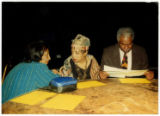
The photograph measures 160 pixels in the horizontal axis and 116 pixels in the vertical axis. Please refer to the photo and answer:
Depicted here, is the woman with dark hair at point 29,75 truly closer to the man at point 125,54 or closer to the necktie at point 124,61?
the man at point 125,54

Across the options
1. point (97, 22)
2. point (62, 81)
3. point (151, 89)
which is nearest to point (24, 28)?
point (97, 22)

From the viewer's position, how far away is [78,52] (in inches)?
129

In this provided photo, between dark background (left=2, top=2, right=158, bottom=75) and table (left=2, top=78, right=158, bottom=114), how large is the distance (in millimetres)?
2901

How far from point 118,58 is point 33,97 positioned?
2.43m

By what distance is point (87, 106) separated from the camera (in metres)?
1.30

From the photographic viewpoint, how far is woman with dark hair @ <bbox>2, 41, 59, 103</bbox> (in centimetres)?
184

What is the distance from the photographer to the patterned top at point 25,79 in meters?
1.83

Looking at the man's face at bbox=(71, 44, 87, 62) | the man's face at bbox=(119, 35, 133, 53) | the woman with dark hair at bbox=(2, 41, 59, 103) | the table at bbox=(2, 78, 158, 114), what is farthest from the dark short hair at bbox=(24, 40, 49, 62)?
the man's face at bbox=(119, 35, 133, 53)

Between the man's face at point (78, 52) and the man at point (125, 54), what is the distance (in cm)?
49

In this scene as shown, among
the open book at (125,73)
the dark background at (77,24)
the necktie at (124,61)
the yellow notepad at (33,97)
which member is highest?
the dark background at (77,24)

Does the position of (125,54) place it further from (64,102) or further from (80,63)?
(64,102)

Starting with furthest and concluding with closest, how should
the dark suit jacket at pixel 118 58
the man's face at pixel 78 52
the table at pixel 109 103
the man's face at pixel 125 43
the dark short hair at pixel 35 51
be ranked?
the dark suit jacket at pixel 118 58, the man's face at pixel 125 43, the man's face at pixel 78 52, the dark short hair at pixel 35 51, the table at pixel 109 103

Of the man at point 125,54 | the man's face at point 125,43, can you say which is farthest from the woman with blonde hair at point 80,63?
the man's face at point 125,43

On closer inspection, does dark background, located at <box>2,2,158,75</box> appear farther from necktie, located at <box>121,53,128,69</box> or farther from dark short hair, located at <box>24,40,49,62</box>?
dark short hair, located at <box>24,40,49,62</box>
